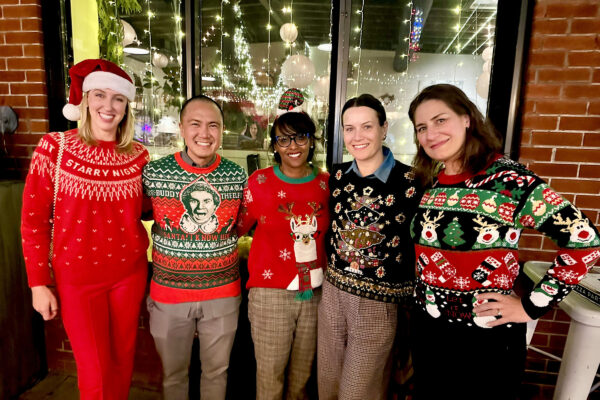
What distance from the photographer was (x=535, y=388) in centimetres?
209

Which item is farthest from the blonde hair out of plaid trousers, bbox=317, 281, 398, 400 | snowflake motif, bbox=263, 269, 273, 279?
plaid trousers, bbox=317, 281, 398, 400

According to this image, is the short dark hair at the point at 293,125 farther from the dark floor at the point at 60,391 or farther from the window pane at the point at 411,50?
the dark floor at the point at 60,391

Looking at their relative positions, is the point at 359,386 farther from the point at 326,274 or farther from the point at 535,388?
the point at 535,388

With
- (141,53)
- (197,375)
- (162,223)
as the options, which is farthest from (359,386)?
(141,53)

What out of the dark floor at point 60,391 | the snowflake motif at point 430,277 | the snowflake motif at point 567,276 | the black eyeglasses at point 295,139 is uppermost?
the black eyeglasses at point 295,139

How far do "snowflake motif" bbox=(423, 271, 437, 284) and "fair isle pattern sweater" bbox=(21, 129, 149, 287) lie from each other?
1.40 metres

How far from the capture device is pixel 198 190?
1713 millimetres

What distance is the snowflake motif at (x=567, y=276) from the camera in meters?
1.11

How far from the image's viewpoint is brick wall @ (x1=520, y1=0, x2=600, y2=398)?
1.81 metres

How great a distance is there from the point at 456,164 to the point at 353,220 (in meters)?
0.50

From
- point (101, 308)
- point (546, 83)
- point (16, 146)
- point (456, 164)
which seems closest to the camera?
point (456, 164)

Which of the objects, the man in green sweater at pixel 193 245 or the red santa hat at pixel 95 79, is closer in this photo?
the red santa hat at pixel 95 79

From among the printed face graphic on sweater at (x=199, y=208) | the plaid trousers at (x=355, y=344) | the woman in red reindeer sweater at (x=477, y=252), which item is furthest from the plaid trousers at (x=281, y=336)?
the woman in red reindeer sweater at (x=477, y=252)

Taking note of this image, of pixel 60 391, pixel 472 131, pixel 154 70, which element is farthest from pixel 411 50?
pixel 60 391
